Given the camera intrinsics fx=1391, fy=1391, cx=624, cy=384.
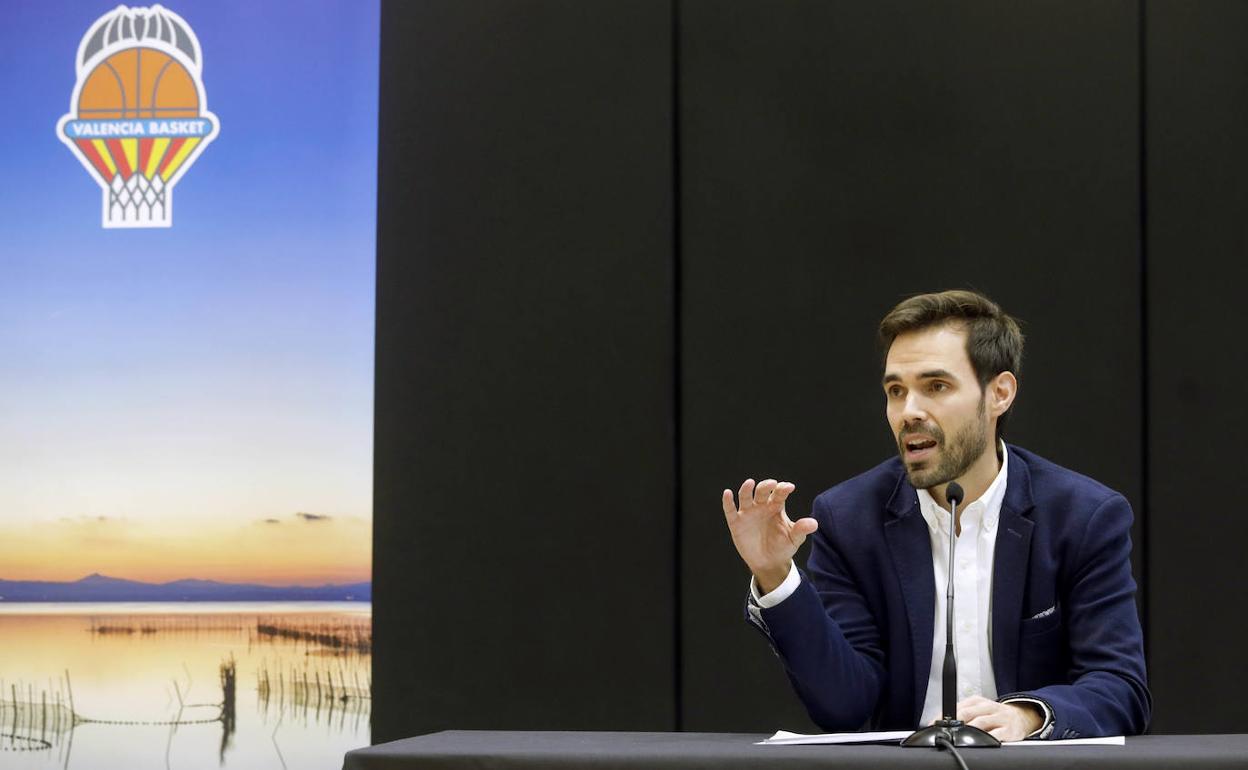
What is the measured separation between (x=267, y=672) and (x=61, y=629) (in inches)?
22.7

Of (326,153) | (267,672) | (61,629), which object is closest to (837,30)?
(326,153)

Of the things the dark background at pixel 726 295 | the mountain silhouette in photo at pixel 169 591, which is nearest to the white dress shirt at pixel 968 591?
the dark background at pixel 726 295

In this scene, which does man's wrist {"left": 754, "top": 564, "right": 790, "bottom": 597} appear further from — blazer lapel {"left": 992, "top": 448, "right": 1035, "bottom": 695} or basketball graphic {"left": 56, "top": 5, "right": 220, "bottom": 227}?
basketball graphic {"left": 56, "top": 5, "right": 220, "bottom": 227}

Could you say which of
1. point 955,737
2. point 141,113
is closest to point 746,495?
point 955,737

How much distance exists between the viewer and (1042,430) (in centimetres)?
330

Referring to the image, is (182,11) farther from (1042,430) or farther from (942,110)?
(1042,430)

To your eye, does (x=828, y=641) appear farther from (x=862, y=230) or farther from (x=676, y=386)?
(x=862, y=230)

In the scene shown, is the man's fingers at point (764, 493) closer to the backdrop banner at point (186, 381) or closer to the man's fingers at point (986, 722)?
the man's fingers at point (986, 722)

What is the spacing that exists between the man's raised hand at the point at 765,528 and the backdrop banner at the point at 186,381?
193cm

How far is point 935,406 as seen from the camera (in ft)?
7.10

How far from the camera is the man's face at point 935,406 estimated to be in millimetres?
2133

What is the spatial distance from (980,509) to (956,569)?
10 centimetres

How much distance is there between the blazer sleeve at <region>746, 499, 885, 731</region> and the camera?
1.93 meters

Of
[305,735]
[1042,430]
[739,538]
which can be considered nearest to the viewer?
[739,538]
